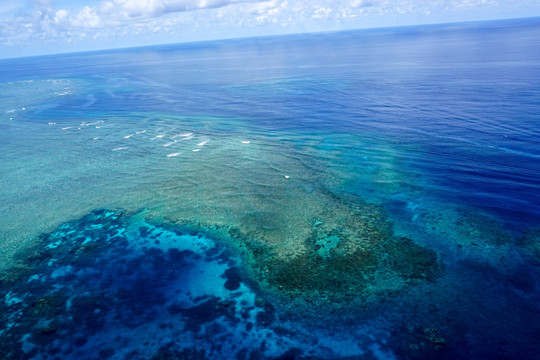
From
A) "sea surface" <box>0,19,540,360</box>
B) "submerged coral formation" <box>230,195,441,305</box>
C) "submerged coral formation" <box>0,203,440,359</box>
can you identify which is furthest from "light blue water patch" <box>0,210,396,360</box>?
"submerged coral formation" <box>230,195,441,305</box>

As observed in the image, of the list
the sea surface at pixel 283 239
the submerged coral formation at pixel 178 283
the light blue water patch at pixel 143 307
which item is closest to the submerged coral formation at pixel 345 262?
the submerged coral formation at pixel 178 283

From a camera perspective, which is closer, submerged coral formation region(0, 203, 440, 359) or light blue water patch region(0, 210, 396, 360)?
light blue water patch region(0, 210, 396, 360)

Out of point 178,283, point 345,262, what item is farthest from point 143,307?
point 345,262

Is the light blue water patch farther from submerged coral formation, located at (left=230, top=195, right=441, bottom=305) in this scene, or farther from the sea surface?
submerged coral formation, located at (left=230, top=195, right=441, bottom=305)

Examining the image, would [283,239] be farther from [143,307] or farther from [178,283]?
[143,307]

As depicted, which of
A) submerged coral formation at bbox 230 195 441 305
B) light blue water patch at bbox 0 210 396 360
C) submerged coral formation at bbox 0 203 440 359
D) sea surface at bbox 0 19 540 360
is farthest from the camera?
submerged coral formation at bbox 230 195 441 305

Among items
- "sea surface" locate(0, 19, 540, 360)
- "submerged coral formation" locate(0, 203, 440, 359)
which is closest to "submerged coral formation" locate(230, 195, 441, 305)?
"submerged coral formation" locate(0, 203, 440, 359)

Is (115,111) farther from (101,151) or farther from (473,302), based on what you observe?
(473,302)

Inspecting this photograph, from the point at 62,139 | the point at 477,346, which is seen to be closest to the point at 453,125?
the point at 477,346

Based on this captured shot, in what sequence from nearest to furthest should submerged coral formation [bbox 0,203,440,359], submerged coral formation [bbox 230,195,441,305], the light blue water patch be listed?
the light blue water patch
submerged coral formation [bbox 0,203,440,359]
submerged coral formation [bbox 230,195,441,305]
